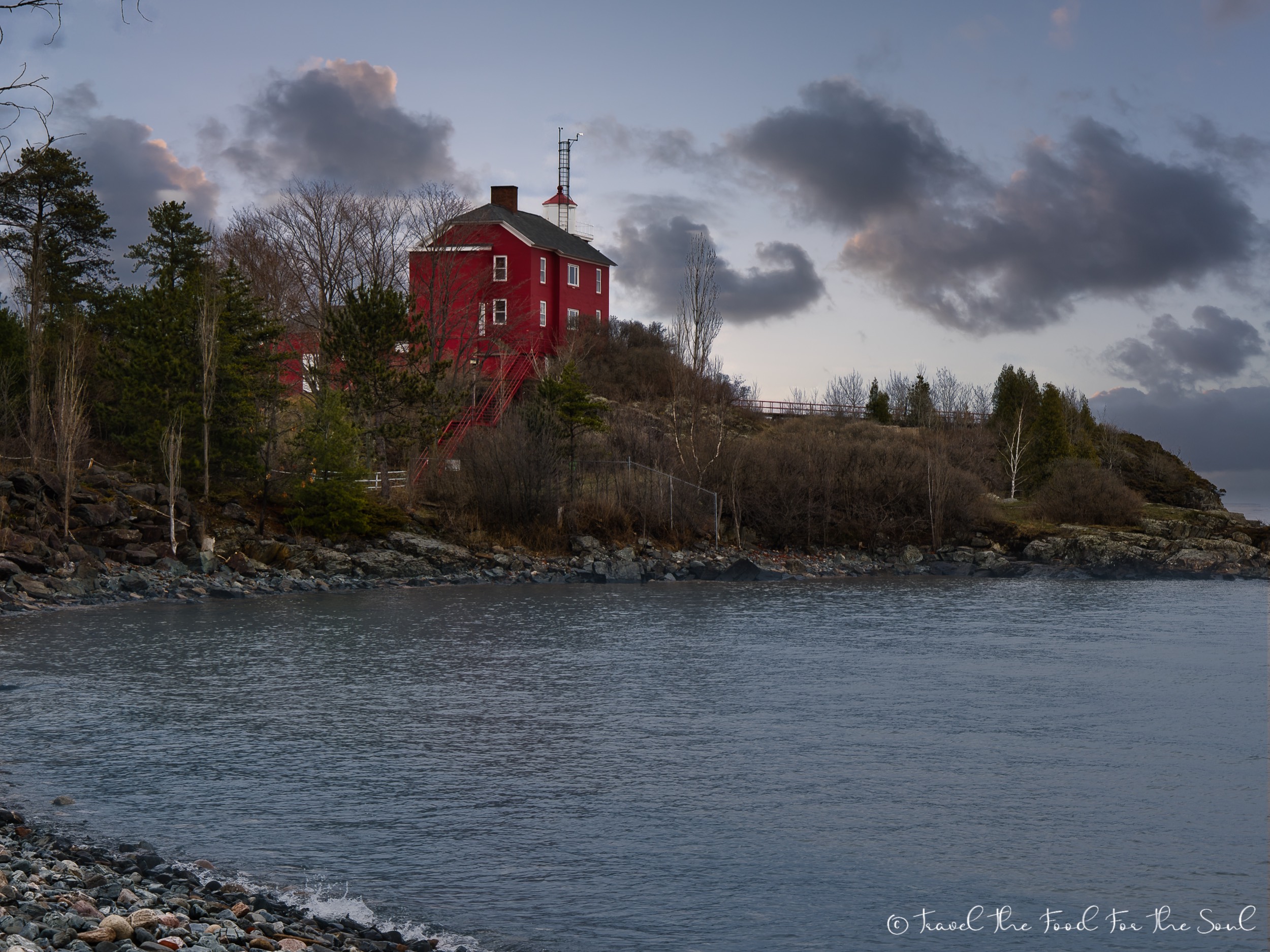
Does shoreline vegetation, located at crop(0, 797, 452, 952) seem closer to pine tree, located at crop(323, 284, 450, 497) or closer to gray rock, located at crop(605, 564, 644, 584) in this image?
gray rock, located at crop(605, 564, 644, 584)

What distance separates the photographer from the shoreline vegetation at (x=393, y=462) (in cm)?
2870

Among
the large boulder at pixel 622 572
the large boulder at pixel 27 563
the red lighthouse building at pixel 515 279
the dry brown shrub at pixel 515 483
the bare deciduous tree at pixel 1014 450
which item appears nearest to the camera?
the large boulder at pixel 27 563

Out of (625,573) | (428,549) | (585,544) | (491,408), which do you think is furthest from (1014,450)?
(428,549)

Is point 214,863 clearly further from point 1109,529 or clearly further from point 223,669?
point 1109,529

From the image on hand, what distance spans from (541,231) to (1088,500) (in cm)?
3096

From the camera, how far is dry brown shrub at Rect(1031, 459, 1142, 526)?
147ft

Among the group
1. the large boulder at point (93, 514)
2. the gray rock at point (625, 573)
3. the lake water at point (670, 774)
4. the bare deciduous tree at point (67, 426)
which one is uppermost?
the bare deciduous tree at point (67, 426)

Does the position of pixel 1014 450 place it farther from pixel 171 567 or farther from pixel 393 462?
pixel 171 567

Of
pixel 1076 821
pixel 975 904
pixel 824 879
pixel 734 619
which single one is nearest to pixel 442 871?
pixel 824 879

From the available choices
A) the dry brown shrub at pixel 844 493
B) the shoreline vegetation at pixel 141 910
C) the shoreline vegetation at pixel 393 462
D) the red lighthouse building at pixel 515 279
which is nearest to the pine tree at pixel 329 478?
the shoreline vegetation at pixel 393 462

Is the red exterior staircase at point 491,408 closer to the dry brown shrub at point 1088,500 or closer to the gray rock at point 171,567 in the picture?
the gray rock at point 171,567

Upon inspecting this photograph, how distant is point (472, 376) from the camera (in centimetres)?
4453

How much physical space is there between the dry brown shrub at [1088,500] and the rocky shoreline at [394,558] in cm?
108

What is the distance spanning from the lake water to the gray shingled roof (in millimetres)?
35978
